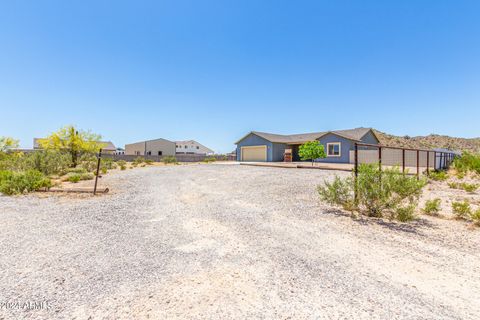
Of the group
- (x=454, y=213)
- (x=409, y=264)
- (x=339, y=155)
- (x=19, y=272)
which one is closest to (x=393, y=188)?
(x=454, y=213)

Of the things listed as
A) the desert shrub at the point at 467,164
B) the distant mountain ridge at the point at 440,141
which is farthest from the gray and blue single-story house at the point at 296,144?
the distant mountain ridge at the point at 440,141

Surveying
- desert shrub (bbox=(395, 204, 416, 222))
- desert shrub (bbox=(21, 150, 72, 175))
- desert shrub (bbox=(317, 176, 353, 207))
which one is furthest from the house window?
desert shrub (bbox=(21, 150, 72, 175))

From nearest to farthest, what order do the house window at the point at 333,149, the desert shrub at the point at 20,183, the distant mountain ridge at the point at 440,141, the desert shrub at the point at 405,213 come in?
1. the desert shrub at the point at 405,213
2. the desert shrub at the point at 20,183
3. the house window at the point at 333,149
4. the distant mountain ridge at the point at 440,141

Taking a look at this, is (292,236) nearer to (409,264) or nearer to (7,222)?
(409,264)

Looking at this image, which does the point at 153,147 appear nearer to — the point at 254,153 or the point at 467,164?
the point at 254,153

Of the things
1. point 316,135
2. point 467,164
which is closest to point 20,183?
point 467,164

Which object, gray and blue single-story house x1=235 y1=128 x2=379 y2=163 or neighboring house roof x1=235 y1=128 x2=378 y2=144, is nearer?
gray and blue single-story house x1=235 y1=128 x2=379 y2=163

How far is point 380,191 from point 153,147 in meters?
49.8

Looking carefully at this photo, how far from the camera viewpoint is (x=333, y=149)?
1005 inches

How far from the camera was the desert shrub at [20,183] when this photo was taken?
27.1 feet

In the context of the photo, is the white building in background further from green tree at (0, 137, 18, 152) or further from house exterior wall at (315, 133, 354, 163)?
house exterior wall at (315, 133, 354, 163)

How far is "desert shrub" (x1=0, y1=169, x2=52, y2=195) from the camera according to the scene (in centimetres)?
827

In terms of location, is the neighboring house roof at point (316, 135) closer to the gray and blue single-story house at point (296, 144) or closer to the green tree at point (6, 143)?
the gray and blue single-story house at point (296, 144)

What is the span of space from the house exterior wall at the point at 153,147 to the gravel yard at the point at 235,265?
45879 millimetres
